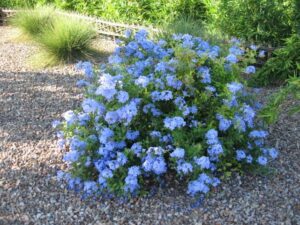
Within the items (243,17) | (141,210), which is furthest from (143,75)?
(243,17)

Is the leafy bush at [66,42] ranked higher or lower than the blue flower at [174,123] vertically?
lower

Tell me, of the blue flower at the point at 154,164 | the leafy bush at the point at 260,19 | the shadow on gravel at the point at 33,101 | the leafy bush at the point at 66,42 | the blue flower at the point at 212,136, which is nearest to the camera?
the blue flower at the point at 154,164

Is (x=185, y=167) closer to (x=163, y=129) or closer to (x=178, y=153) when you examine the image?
(x=178, y=153)

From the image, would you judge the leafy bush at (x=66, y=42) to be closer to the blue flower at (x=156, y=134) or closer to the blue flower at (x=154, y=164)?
the blue flower at (x=156, y=134)

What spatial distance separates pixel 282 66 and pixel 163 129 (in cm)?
220

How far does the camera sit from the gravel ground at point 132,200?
9.07 ft

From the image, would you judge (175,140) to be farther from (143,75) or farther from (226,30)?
(226,30)

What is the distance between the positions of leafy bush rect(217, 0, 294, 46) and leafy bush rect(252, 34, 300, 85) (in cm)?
26

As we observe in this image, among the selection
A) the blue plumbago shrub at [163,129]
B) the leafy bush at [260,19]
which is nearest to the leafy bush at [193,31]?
the leafy bush at [260,19]

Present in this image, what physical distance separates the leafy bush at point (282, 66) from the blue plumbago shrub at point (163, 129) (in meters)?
1.50

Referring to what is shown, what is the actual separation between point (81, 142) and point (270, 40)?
3025 millimetres

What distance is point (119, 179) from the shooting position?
2855 millimetres

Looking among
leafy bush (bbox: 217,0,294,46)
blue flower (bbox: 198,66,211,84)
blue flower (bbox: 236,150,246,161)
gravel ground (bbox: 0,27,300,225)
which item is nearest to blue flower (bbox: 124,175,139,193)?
gravel ground (bbox: 0,27,300,225)

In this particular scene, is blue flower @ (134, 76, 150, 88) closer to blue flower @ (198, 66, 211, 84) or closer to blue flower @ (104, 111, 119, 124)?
blue flower @ (104, 111, 119, 124)
